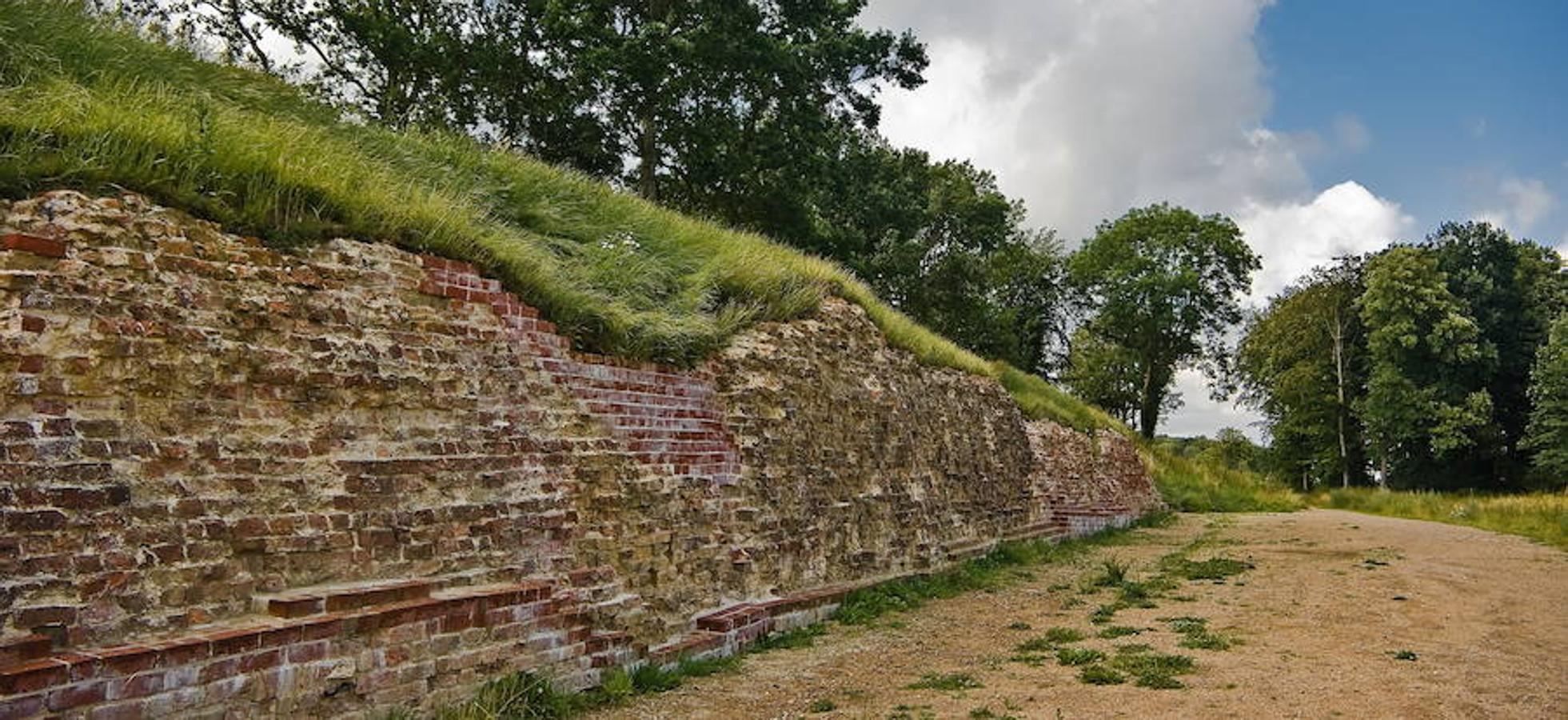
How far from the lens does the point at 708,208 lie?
888 inches

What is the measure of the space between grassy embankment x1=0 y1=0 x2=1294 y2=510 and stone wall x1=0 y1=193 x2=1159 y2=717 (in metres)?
0.24

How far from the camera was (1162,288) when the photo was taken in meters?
43.4

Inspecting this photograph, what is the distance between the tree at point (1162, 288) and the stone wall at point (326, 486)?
3914 cm

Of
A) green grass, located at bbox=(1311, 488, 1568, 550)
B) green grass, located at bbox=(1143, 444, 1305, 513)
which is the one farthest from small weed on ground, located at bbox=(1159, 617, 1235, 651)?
green grass, located at bbox=(1143, 444, 1305, 513)

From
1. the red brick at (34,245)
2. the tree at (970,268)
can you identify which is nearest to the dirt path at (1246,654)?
the red brick at (34,245)

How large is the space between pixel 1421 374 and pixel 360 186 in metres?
42.1

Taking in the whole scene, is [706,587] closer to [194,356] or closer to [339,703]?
[339,703]

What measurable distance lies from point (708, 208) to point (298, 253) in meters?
17.5

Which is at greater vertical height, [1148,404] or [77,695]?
[1148,404]

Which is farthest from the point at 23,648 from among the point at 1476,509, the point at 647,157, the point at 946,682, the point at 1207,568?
the point at 1476,509

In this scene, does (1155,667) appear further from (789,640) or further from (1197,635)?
(789,640)

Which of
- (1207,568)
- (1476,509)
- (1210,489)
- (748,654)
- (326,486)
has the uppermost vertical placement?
(1210,489)

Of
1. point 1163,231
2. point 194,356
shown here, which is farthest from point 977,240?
point 194,356

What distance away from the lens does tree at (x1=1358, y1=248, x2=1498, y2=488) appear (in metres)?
36.1
